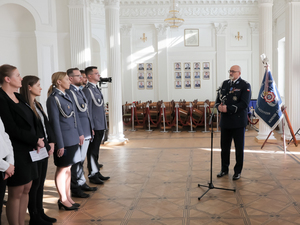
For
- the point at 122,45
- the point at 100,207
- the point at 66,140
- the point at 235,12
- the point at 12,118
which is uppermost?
the point at 235,12

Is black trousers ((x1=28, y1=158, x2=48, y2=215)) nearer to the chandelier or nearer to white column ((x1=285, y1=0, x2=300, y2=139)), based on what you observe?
white column ((x1=285, y1=0, x2=300, y2=139))

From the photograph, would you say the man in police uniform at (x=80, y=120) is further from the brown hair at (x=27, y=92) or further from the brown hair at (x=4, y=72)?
the brown hair at (x=4, y=72)

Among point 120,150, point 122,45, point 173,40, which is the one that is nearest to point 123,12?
point 122,45

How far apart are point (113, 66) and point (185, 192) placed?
16.2ft

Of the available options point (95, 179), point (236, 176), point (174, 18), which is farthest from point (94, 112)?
point (174, 18)

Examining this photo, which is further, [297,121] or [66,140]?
[297,121]

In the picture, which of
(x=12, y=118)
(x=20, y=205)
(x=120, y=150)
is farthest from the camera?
(x=120, y=150)

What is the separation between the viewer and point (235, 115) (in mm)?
5223

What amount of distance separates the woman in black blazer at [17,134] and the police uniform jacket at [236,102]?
10.5ft

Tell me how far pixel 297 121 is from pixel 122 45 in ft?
31.6

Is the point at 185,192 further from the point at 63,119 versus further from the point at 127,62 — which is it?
the point at 127,62

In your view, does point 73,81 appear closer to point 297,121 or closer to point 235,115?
point 235,115

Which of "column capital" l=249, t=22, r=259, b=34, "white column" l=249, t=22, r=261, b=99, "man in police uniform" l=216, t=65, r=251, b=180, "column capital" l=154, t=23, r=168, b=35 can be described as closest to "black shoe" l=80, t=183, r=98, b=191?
"man in police uniform" l=216, t=65, r=251, b=180

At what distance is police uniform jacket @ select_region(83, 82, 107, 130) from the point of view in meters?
5.01
